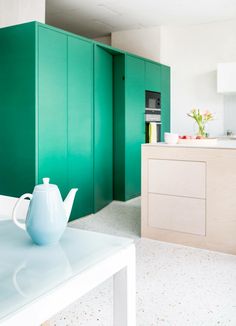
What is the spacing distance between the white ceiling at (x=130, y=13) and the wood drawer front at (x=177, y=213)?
304 cm

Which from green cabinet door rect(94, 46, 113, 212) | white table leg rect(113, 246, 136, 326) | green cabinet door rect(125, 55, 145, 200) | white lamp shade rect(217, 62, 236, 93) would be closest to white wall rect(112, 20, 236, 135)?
white lamp shade rect(217, 62, 236, 93)

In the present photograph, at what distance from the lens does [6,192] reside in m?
3.87

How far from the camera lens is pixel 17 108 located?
3.68 metres

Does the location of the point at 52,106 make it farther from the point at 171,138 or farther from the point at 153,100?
the point at 153,100

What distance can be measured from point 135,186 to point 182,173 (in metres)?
2.18

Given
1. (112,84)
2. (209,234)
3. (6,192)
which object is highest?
(112,84)

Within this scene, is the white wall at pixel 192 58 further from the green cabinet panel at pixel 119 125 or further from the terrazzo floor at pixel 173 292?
the terrazzo floor at pixel 173 292

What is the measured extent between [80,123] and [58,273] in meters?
3.37

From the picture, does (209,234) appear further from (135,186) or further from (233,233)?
(135,186)

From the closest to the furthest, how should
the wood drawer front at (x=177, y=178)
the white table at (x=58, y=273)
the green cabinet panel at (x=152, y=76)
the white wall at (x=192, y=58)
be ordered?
the white table at (x=58, y=273) < the wood drawer front at (x=177, y=178) < the green cabinet panel at (x=152, y=76) < the white wall at (x=192, y=58)

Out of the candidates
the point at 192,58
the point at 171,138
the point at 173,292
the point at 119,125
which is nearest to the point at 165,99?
the point at 192,58

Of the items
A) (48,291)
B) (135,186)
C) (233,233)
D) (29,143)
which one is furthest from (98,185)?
(48,291)

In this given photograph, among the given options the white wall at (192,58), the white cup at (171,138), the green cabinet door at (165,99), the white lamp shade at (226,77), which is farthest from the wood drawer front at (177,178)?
the white wall at (192,58)

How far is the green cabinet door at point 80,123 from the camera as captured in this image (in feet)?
13.1
